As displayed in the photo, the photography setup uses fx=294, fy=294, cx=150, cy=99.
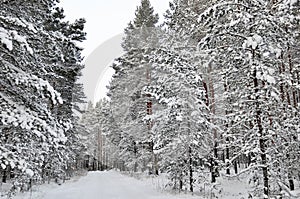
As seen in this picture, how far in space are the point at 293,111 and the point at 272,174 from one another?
2298 mm

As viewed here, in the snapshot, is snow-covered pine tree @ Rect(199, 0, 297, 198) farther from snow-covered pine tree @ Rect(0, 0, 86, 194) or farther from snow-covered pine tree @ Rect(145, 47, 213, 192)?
snow-covered pine tree @ Rect(145, 47, 213, 192)

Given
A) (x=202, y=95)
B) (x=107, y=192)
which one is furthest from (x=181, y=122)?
(x=107, y=192)

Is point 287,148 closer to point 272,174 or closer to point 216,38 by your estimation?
point 272,174

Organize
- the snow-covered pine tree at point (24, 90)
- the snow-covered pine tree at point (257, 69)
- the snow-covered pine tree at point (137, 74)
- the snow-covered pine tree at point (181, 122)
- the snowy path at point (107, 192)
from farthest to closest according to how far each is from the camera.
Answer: the snow-covered pine tree at point (137, 74) < the snow-covered pine tree at point (181, 122) < the snowy path at point (107, 192) < the snow-covered pine tree at point (257, 69) < the snow-covered pine tree at point (24, 90)

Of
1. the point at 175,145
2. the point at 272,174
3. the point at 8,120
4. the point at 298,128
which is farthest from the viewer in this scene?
the point at 175,145

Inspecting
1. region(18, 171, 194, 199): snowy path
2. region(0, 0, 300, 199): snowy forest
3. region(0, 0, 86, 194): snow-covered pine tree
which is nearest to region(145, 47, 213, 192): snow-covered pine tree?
region(0, 0, 300, 199): snowy forest

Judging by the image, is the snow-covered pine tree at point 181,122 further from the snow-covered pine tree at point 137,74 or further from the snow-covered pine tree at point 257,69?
the snow-covered pine tree at point 137,74

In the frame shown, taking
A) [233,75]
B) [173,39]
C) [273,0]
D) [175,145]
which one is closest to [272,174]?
[233,75]

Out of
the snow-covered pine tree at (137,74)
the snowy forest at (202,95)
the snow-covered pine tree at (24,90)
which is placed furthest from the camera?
the snow-covered pine tree at (137,74)

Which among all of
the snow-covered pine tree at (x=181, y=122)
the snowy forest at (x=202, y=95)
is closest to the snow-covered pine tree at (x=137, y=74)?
the snow-covered pine tree at (x=181, y=122)

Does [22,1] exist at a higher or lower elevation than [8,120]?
higher

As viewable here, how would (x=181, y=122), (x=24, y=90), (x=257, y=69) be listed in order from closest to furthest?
1. (x=257, y=69)
2. (x=24, y=90)
3. (x=181, y=122)

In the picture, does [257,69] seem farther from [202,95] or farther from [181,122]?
[181,122]

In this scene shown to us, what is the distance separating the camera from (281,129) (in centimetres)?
899
